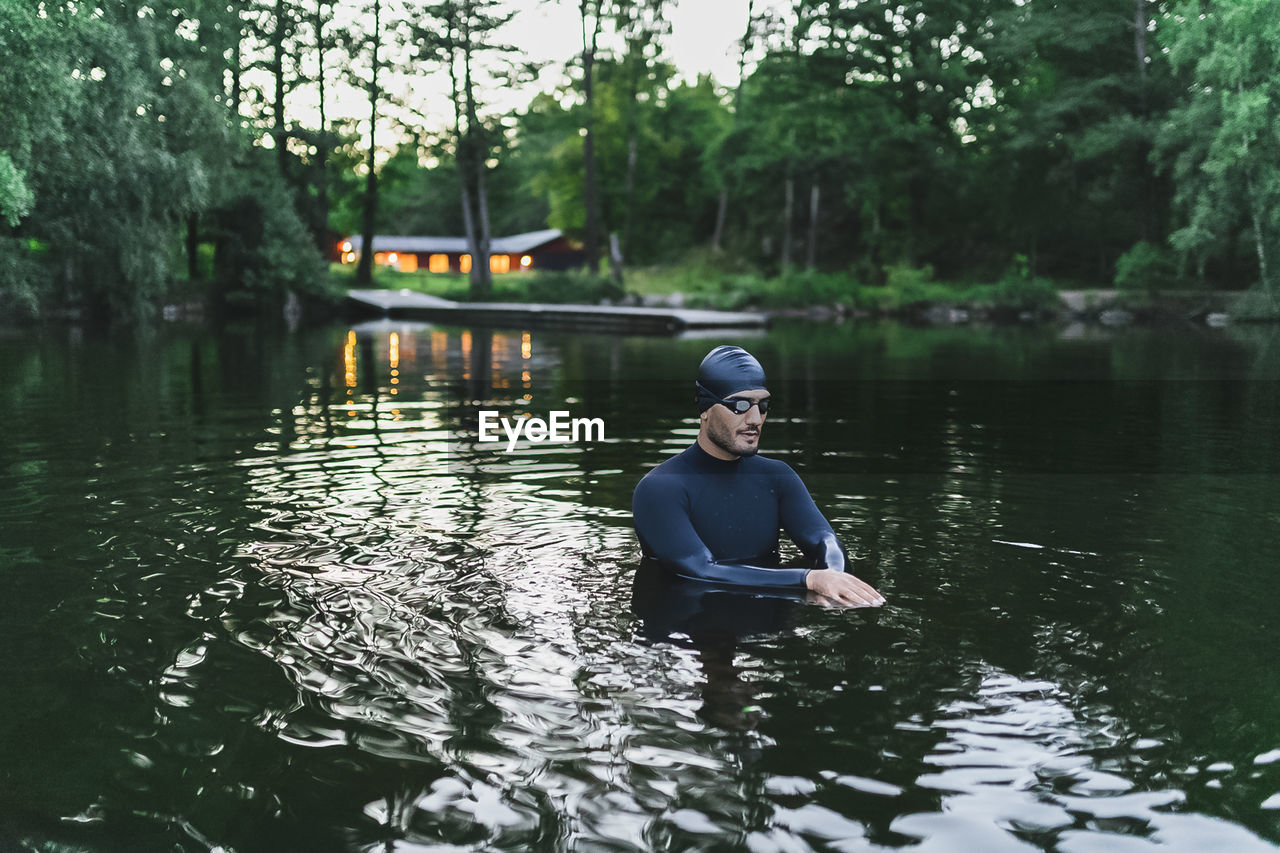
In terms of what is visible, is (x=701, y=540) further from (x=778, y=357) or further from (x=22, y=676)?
(x=778, y=357)

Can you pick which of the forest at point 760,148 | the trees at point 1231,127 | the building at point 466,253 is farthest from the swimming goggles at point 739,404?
the building at point 466,253

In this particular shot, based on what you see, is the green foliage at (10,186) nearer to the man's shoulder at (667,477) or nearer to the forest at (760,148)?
the forest at (760,148)

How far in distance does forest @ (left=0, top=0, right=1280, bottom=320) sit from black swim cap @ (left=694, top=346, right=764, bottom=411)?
97.3 ft

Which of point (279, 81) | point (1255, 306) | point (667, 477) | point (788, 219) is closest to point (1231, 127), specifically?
point (1255, 306)

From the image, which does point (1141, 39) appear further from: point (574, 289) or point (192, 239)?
point (192, 239)

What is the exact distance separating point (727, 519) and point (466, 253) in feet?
339

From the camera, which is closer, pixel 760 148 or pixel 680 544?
pixel 680 544

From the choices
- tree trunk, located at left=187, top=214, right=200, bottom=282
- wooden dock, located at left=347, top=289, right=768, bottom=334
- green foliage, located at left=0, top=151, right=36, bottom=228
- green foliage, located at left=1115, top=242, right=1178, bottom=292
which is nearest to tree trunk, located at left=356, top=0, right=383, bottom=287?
wooden dock, located at left=347, top=289, right=768, bottom=334

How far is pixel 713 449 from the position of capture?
7.07 metres

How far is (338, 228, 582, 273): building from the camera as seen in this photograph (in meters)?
105

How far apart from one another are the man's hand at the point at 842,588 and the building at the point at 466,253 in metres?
98.4

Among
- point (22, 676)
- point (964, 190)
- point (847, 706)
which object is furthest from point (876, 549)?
point (964, 190)

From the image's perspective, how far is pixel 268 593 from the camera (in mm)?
7242

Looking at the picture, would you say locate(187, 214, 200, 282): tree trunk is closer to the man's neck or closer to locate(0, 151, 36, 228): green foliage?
locate(0, 151, 36, 228): green foliage
